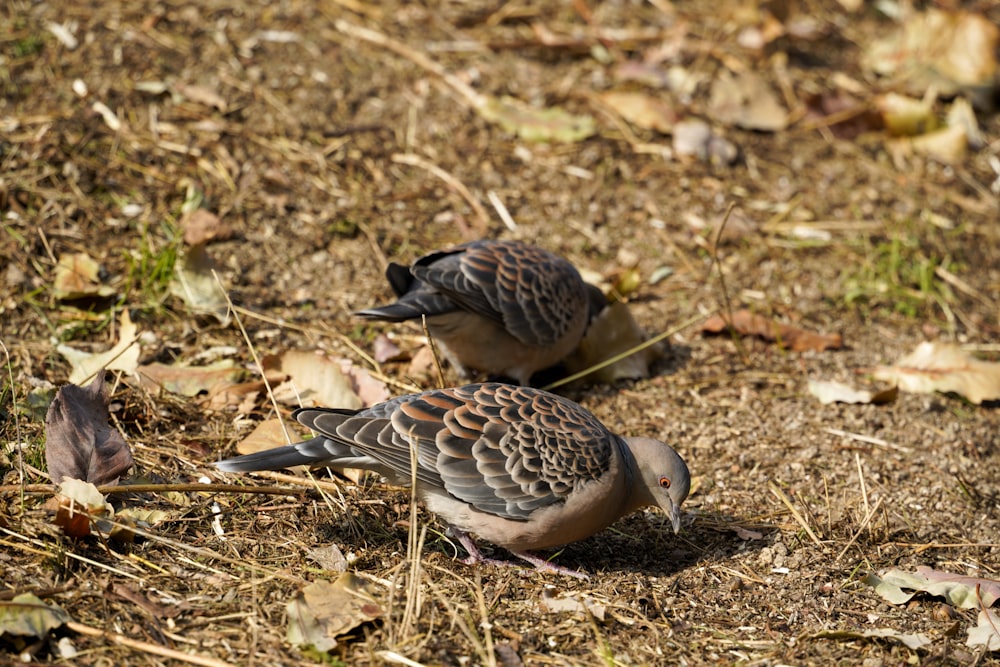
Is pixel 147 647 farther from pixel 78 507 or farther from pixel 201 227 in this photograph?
pixel 201 227

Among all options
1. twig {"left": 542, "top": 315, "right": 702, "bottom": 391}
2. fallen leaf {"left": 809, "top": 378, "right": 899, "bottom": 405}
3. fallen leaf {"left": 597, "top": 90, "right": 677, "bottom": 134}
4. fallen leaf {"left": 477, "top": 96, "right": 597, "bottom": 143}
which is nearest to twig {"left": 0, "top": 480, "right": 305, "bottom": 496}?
twig {"left": 542, "top": 315, "right": 702, "bottom": 391}

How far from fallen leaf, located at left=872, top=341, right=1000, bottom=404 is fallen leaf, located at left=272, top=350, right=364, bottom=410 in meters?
3.00

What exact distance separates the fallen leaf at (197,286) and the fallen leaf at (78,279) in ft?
1.14

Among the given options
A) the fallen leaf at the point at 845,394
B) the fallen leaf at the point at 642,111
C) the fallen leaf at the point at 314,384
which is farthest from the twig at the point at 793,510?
the fallen leaf at the point at 642,111

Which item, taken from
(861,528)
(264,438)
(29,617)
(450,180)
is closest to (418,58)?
(450,180)

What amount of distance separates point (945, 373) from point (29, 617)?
4.68 m

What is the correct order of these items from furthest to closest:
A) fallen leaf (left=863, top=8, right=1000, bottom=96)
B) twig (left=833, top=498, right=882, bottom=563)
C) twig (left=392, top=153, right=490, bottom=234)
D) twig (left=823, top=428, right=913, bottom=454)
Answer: fallen leaf (left=863, top=8, right=1000, bottom=96) → twig (left=392, top=153, right=490, bottom=234) → twig (left=823, top=428, right=913, bottom=454) → twig (left=833, top=498, right=882, bottom=563)

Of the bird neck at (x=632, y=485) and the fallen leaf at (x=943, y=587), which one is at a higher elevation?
the bird neck at (x=632, y=485)

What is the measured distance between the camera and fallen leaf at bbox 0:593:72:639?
10.6 ft

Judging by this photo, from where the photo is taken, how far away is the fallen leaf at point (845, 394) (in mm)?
5535

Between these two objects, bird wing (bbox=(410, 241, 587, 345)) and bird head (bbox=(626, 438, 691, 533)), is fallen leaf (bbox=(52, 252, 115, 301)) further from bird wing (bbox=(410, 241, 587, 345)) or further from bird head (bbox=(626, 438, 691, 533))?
bird head (bbox=(626, 438, 691, 533))

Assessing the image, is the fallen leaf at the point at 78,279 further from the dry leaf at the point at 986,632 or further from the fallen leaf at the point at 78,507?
the dry leaf at the point at 986,632

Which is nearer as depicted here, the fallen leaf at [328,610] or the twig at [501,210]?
the fallen leaf at [328,610]

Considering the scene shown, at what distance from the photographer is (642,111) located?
7832mm
